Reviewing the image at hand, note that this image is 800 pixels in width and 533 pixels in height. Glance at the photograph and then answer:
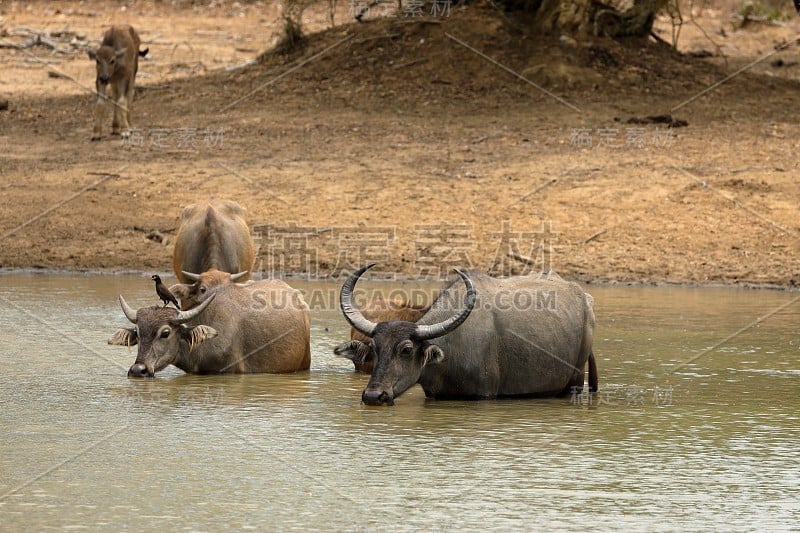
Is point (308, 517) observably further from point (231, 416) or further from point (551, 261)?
point (551, 261)

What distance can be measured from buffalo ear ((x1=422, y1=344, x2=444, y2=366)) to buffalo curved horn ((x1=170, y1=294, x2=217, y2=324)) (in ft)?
7.19

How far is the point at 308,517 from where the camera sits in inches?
277

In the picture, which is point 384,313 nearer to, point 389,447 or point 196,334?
point 196,334

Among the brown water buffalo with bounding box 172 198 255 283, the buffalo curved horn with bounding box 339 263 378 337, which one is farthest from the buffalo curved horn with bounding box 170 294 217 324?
the brown water buffalo with bounding box 172 198 255 283

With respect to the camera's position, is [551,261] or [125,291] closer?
[125,291]

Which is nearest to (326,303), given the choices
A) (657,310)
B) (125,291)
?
(125,291)

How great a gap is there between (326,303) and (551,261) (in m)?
3.44

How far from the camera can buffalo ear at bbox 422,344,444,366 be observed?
9742mm

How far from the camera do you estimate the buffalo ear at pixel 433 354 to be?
9742 mm

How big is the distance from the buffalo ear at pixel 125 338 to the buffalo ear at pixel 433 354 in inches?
100

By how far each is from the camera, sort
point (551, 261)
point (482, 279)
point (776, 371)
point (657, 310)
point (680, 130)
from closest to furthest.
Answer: point (482, 279) → point (776, 371) → point (657, 310) → point (551, 261) → point (680, 130)

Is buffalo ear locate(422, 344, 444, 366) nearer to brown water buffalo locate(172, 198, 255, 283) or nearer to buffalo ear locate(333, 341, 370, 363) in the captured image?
buffalo ear locate(333, 341, 370, 363)

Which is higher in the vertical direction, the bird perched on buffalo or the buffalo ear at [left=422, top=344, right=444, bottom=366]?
the bird perched on buffalo

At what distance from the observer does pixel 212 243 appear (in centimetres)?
1372
